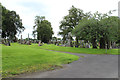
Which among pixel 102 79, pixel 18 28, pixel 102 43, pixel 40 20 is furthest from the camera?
pixel 40 20

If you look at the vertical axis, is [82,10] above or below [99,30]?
above

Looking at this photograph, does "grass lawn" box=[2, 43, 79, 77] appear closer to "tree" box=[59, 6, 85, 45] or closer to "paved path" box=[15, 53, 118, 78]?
"paved path" box=[15, 53, 118, 78]

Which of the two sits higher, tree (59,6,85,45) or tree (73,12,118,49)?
tree (59,6,85,45)

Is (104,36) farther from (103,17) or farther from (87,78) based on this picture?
(87,78)

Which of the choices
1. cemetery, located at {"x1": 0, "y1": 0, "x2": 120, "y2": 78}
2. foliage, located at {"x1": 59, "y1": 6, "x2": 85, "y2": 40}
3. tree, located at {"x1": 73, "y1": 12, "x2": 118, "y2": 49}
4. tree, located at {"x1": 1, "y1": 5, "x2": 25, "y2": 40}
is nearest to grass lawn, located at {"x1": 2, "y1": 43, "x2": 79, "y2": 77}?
cemetery, located at {"x1": 0, "y1": 0, "x2": 120, "y2": 78}

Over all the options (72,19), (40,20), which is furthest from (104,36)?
(40,20)

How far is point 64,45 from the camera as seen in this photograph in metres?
34.6

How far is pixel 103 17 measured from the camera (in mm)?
29703

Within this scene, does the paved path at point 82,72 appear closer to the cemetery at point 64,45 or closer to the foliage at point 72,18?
the cemetery at point 64,45

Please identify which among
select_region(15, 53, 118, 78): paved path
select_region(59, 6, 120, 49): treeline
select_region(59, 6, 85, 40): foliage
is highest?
select_region(59, 6, 85, 40): foliage

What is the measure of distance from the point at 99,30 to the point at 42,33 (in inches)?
1549

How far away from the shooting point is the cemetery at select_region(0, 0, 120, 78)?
923cm

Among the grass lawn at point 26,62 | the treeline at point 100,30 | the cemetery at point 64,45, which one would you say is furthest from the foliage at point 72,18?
the grass lawn at point 26,62

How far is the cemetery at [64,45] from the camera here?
9227mm
